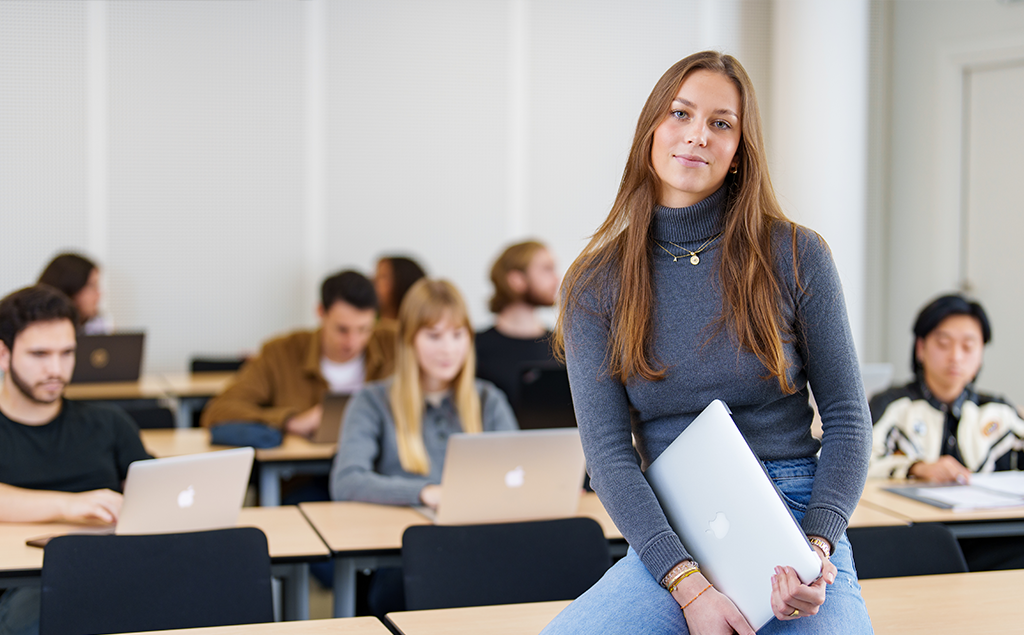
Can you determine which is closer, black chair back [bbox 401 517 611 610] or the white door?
black chair back [bbox 401 517 611 610]

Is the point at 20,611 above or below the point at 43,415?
below

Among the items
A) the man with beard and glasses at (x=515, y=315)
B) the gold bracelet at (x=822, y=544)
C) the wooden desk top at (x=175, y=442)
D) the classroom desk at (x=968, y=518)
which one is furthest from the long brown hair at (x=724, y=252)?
the man with beard and glasses at (x=515, y=315)

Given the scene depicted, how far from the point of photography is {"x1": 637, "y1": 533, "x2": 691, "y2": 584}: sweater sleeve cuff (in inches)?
65.5

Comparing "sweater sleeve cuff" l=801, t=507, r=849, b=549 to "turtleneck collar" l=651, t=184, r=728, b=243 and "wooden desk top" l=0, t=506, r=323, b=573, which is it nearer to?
"turtleneck collar" l=651, t=184, r=728, b=243

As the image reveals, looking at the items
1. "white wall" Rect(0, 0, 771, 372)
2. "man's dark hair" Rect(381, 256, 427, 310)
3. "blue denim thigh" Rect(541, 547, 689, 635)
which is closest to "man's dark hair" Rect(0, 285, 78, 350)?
"blue denim thigh" Rect(541, 547, 689, 635)

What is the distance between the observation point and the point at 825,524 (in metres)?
1.68

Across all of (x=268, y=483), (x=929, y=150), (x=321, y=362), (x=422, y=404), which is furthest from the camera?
(x=929, y=150)

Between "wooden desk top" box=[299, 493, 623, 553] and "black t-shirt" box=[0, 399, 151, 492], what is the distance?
546 millimetres

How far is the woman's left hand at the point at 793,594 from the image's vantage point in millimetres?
1524

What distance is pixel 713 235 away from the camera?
1800 millimetres

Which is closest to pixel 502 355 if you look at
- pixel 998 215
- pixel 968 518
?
pixel 968 518

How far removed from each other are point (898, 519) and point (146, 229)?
5011 millimetres

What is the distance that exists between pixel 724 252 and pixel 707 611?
0.60m

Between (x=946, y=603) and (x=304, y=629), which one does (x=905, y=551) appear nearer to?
(x=946, y=603)
